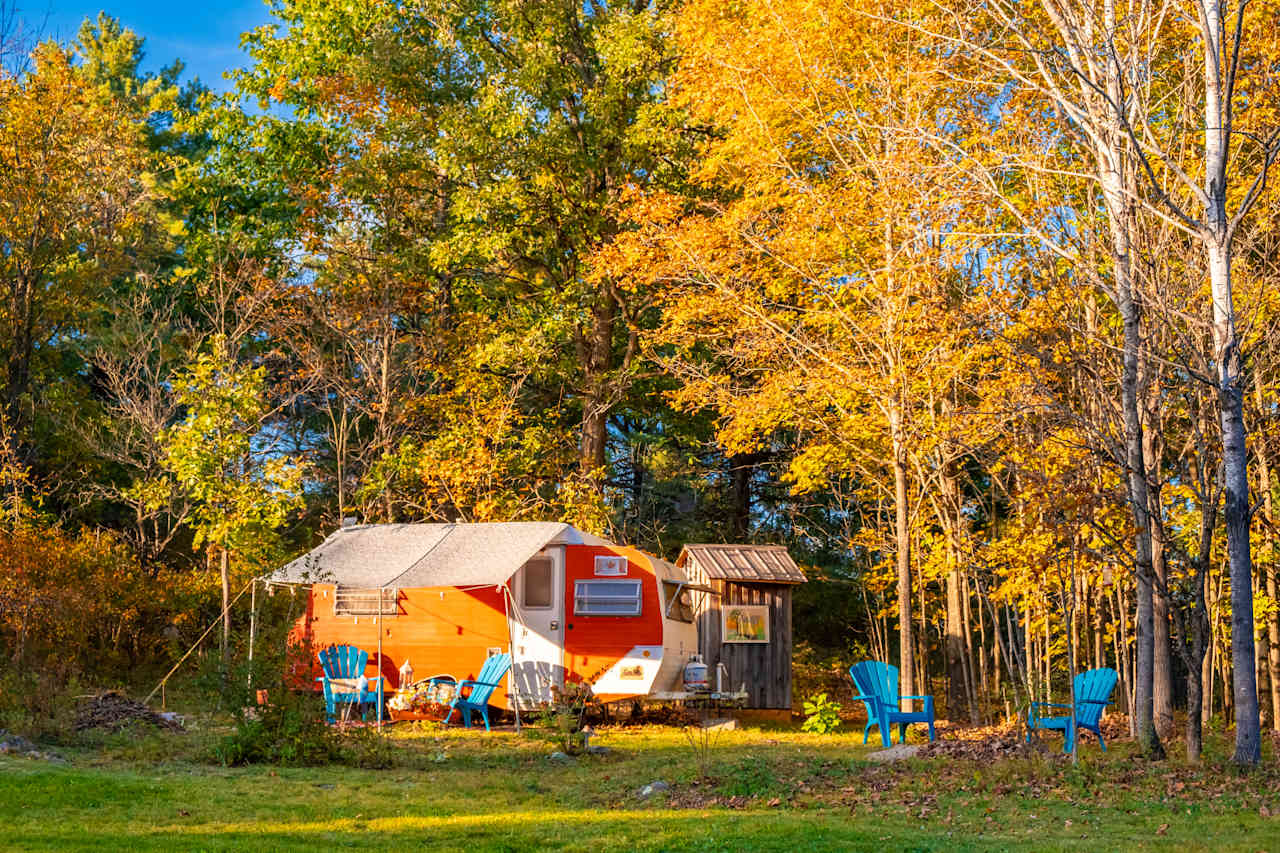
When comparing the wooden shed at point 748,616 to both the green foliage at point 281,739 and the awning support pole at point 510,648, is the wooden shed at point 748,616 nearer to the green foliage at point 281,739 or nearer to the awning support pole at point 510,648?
the awning support pole at point 510,648

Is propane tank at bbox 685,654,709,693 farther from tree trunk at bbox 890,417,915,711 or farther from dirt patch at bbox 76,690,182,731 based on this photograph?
dirt patch at bbox 76,690,182,731

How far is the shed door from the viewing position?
15.8 meters

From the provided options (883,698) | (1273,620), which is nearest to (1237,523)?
(883,698)

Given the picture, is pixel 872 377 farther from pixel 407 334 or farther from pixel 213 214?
A: pixel 213 214

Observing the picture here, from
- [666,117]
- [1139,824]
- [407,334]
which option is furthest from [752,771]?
[407,334]

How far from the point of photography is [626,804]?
9070mm

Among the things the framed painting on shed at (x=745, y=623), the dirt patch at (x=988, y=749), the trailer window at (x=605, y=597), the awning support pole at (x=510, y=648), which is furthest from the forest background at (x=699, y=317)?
the awning support pole at (x=510, y=648)

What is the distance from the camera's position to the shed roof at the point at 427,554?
15.1 meters

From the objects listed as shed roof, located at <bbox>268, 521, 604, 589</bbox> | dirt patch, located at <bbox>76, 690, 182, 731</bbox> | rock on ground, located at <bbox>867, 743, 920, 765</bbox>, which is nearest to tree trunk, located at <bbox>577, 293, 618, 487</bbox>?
shed roof, located at <bbox>268, 521, 604, 589</bbox>

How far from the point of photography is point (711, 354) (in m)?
21.1

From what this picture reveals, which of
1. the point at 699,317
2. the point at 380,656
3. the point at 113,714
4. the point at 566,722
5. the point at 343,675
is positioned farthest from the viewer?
the point at 699,317

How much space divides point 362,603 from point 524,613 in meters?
2.13

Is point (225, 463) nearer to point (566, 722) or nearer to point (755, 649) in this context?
point (566, 722)

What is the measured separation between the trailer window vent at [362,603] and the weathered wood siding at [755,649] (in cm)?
473
